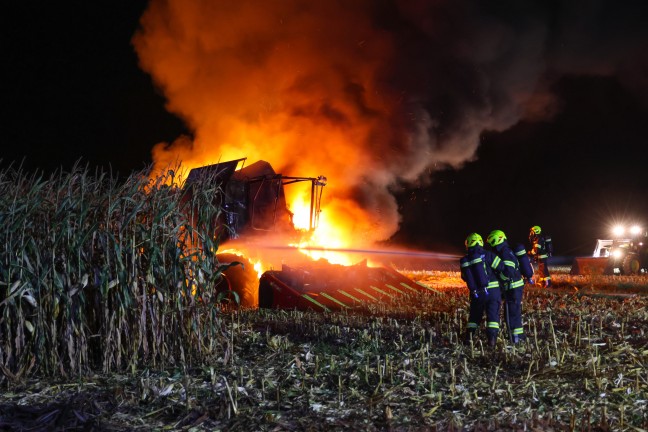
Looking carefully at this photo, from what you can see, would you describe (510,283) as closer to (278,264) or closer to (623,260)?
(278,264)

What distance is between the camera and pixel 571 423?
4188mm

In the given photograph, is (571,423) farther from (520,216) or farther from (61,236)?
(520,216)

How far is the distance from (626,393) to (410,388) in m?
1.84

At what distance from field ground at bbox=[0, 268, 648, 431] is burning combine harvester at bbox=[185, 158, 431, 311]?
10.7 ft

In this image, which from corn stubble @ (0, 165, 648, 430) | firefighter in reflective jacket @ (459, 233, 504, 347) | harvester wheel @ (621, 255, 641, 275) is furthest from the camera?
harvester wheel @ (621, 255, 641, 275)

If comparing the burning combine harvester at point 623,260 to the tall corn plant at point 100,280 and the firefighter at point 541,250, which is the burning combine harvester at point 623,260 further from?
the tall corn plant at point 100,280

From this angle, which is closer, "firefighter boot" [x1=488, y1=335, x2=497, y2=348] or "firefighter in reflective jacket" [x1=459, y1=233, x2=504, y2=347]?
"firefighter boot" [x1=488, y1=335, x2=497, y2=348]

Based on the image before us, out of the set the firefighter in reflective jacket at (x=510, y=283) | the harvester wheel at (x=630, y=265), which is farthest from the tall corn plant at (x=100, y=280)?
the harvester wheel at (x=630, y=265)

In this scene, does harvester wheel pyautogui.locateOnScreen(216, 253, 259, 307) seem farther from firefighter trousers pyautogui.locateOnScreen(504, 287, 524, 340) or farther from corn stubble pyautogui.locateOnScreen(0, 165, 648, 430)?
firefighter trousers pyautogui.locateOnScreen(504, 287, 524, 340)

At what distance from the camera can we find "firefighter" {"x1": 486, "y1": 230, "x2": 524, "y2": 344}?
25.6 feet

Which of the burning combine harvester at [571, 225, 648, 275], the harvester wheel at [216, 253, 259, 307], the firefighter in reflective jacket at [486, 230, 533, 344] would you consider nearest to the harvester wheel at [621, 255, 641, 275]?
the burning combine harvester at [571, 225, 648, 275]

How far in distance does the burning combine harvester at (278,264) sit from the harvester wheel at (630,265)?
37.7 feet

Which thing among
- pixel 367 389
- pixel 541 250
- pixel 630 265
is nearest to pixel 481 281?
Result: pixel 367 389

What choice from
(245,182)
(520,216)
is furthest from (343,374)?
(520,216)
